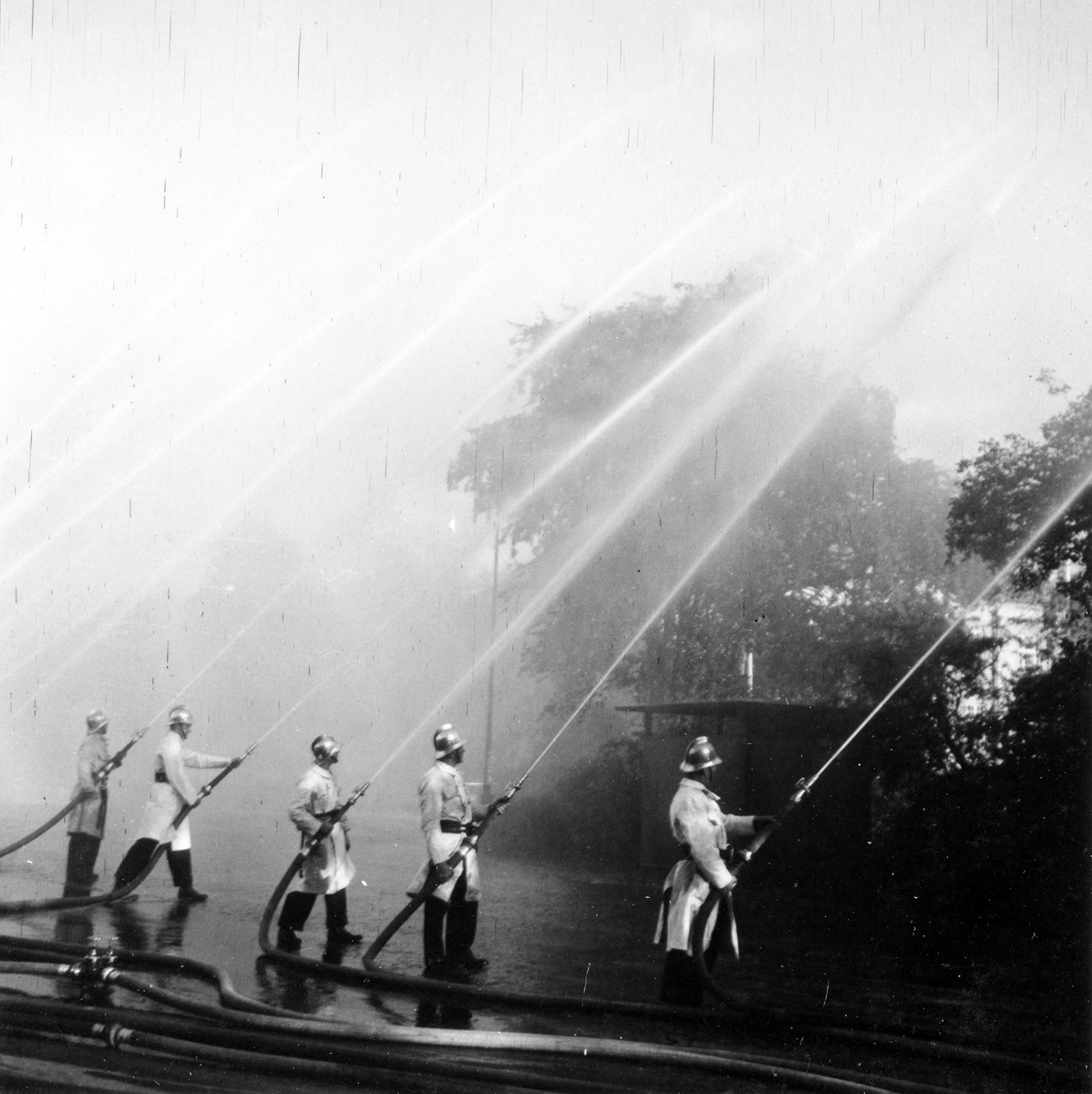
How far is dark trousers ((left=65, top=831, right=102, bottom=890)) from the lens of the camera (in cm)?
1345

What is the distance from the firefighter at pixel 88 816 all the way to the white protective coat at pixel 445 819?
5.41 meters

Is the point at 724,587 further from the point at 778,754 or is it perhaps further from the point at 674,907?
the point at 674,907

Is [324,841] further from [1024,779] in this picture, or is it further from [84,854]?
[1024,779]

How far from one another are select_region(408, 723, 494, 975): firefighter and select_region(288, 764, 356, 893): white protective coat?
1.02 meters

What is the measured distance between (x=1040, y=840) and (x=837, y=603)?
27.5 feet

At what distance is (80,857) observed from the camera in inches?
530

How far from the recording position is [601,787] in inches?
789

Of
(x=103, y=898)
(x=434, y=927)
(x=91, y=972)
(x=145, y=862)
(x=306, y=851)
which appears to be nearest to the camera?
(x=91, y=972)

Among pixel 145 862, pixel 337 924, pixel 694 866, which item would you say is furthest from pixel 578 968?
pixel 145 862

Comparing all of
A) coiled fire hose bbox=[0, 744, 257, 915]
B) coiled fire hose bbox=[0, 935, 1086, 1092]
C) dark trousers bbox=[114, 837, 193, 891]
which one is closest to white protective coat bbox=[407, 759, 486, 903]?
coiled fire hose bbox=[0, 935, 1086, 1092]

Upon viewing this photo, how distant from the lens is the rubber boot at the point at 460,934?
9.11 metres

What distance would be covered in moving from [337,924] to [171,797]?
3276 millimetres

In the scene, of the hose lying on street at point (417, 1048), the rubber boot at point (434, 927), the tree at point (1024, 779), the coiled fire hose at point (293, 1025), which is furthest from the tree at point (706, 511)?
the hose lying on street at point (417, 1048)

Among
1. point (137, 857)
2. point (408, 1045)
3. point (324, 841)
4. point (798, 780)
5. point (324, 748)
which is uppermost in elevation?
point (798, 780)
